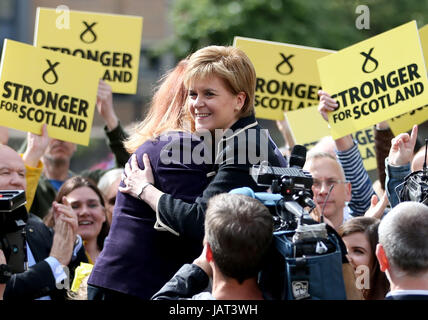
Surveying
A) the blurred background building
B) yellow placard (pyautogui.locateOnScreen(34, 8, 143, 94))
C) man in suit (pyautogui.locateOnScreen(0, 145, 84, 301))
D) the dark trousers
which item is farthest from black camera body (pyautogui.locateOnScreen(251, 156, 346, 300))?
the blurred background building

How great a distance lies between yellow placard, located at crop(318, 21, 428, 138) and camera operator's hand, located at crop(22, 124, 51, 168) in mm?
1762

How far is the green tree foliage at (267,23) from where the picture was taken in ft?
65.6

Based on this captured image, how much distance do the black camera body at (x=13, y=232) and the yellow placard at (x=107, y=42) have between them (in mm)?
2628

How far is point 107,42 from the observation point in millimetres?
6559

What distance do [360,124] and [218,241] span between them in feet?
7.95

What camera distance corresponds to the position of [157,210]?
363 cm

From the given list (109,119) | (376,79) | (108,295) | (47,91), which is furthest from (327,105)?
(108,295)

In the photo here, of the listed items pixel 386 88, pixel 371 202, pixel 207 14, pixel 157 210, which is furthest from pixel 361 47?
pixel 207 14

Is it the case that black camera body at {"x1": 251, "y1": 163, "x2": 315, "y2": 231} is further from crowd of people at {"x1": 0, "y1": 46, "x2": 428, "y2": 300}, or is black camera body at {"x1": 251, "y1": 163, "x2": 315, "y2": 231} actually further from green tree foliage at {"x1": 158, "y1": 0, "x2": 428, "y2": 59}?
green tree foliage at {"x1": 158, "y1": 0, "x2": 428, "y2": 59}

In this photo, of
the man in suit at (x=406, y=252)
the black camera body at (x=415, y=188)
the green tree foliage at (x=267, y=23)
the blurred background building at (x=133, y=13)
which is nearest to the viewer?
the man in suit at (x=406, y=252)

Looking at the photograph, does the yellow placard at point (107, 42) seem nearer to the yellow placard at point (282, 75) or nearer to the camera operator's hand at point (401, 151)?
the yellow placard at point (282, 75)

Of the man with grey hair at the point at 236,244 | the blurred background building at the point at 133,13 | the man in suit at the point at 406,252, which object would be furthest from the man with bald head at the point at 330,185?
the blurred background building at the point at 133,13

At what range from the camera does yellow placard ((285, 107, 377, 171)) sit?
6.21 m
